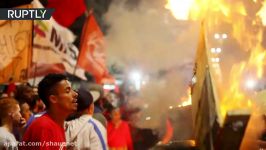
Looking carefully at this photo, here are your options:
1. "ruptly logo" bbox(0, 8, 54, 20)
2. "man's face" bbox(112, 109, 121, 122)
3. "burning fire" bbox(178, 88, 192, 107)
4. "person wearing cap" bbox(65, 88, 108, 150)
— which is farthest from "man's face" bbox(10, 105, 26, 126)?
"burning fire" bbox(178, 88, 192, 107)

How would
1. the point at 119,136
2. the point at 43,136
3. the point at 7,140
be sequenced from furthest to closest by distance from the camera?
the point at 119,136
the point at 7,140
the point at 43,136

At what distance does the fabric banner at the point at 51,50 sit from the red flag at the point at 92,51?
0.37 feet

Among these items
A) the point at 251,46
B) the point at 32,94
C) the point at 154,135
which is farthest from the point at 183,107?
the point at 32,94

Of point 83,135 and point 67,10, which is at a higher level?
point 67,10

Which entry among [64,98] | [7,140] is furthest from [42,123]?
[7,140]

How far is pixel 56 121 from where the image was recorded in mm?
3092

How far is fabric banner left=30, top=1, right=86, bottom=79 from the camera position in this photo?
17.7 ft

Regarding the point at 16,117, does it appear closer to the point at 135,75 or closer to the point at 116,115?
the point at 116,115

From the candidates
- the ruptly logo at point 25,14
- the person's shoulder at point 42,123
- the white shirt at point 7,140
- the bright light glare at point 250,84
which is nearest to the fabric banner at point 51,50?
the ruptly logo at point 25,14

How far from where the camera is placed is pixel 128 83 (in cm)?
607

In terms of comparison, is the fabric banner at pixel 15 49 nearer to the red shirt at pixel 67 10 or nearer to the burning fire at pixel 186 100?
the red shirt at pixel 67 10

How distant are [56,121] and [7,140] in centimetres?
106

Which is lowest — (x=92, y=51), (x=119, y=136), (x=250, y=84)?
(x=119, y=136)

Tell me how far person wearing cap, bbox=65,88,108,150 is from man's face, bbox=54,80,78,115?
1.24 feet
